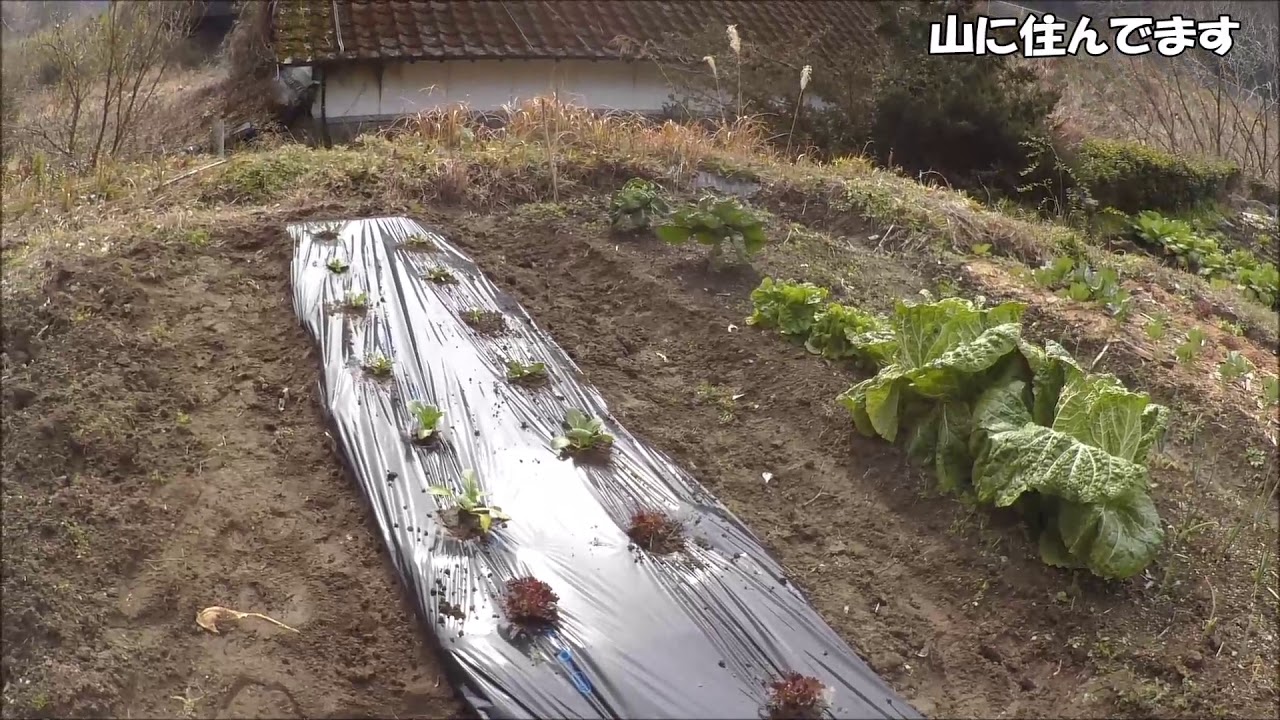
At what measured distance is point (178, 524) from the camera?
8.87 ft

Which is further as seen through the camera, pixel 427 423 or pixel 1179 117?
pixel 1179 117

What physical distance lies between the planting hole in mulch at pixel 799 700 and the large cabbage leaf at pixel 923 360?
1.18 metres

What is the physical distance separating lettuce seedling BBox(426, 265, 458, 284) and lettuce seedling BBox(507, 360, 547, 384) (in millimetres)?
878

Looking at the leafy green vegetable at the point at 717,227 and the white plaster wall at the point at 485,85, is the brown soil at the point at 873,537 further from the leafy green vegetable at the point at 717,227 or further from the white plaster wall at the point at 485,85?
the white plaster wall at the point at 485,85

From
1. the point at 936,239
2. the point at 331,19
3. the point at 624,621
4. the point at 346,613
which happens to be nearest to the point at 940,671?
the point at 624,621

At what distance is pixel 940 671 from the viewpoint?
2418 millimetres

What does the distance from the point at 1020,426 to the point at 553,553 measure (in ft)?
5.12

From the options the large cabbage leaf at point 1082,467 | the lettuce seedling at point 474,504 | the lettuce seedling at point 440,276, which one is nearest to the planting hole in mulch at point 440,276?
the lettuce seedling at point 440,276

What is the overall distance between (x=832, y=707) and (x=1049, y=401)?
1.38m

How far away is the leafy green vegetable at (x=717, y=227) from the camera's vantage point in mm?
4344

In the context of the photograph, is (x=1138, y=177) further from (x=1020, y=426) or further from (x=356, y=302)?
(x=356, y=302)

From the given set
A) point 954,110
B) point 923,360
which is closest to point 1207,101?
point 954,110

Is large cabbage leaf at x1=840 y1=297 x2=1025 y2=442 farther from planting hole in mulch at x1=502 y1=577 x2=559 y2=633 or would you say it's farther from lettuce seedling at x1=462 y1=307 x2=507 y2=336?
lettuce seedling at x1=462 y1=307 x2=507 y2=336

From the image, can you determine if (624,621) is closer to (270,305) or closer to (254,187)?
(270,305)
